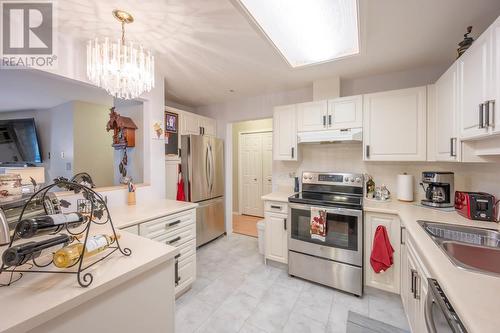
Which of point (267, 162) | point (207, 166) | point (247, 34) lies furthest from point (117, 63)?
point (267, 162)

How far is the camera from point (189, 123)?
3.30 meters

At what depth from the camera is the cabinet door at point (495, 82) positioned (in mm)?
1109

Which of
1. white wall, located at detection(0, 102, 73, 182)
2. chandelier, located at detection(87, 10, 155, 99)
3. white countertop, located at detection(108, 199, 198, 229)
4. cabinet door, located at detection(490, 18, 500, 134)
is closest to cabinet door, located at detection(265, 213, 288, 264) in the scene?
white countertop, located at detection(108, 199, 198, 229)

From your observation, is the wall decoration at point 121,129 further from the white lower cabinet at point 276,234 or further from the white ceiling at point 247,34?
the white lower cabinet at point 276,234

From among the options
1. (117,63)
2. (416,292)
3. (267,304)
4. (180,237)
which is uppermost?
(117,63)

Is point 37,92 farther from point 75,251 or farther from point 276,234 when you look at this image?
point 276,234

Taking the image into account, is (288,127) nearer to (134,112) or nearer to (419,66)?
(419,66)

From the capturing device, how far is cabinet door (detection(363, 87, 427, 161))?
7.07 feet

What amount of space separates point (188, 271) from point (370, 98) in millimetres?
2718

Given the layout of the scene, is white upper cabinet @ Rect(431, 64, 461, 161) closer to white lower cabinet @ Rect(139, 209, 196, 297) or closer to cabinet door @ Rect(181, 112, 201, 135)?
white lower cabinet @ Rect(139, 209, 196, 297)

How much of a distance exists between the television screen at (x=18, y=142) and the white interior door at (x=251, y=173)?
3710 mm

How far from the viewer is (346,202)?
220cm

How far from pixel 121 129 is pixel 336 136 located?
2.50 meters

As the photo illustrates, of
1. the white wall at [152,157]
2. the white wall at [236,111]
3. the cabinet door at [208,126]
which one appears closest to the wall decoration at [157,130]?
the white wall at [152,157]
